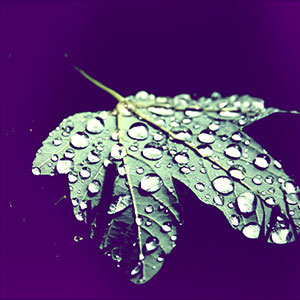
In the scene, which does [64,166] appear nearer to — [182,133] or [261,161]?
[182,133]

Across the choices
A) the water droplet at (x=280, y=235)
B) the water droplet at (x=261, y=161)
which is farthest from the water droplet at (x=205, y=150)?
the water droplet at (x=280, y=235)

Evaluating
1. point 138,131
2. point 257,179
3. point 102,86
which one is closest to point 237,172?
point 257,179

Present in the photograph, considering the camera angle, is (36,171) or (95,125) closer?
(36,171)

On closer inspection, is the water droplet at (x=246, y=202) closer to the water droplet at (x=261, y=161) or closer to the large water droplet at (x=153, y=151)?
the water droplet at (x=261, y=161)

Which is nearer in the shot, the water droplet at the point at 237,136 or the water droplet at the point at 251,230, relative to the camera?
the water droplet at the point at 251,230

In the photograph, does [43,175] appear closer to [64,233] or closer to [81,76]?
[64,233]

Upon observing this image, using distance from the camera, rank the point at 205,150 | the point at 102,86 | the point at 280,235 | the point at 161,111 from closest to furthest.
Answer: the point at 280,235
the point at 205,150
the point at 161,111
the point at 102,86

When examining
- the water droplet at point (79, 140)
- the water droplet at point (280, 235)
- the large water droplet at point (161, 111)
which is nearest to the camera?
the water droplet at point (280, 235)

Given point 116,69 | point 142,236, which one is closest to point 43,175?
point 142,236
